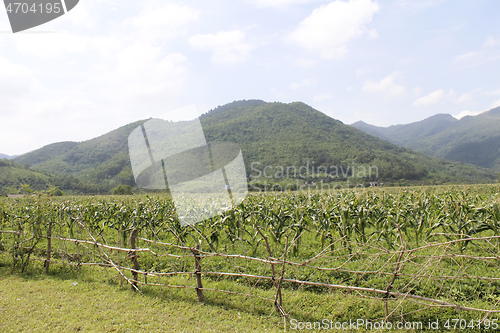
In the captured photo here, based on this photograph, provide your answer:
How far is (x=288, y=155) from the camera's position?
3182 inches

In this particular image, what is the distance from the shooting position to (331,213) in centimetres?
729

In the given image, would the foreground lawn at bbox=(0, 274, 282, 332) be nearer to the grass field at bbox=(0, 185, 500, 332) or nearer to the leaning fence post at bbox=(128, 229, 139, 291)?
the grass field at bbox=(0, 185, 500, 332)

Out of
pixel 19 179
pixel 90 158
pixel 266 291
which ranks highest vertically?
pixel 90 158

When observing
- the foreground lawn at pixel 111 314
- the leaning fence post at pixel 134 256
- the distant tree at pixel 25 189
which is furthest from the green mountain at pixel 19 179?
the leaning fence post at pixel 134 256

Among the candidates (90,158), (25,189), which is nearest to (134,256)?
(25,189)

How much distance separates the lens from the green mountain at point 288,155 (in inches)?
2692

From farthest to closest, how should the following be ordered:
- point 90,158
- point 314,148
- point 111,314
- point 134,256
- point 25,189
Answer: point 90,158 < point 314,148 < point 25,189 < point 134,256 < point 111,314

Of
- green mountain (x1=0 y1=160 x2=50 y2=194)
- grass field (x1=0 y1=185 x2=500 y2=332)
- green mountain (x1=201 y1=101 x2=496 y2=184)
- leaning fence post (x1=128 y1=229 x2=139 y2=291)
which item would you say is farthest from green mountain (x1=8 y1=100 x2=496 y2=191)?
leaning fence post (x1=128 y1=229 x2=139 y2=291)

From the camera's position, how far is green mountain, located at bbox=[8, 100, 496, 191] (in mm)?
68375

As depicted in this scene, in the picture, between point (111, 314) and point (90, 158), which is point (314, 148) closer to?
point (90, 158)

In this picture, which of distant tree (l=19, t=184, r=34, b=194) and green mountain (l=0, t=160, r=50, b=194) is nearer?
distant tree (l=19, t=184, r=34, b=194)

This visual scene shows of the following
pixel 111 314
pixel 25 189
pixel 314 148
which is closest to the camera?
pixel 111 314

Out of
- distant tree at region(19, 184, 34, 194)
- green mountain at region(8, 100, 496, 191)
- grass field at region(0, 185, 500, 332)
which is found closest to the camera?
grass field at region(0, 185, 500, 332)

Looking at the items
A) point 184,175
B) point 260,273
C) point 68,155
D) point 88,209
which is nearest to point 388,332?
point 260,273
